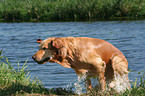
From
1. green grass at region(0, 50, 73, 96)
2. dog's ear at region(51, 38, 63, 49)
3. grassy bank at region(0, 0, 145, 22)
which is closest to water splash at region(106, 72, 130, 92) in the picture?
green grass at region(0, 50, 73, 96)

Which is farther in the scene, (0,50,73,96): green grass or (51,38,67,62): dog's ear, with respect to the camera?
(0,50,73,96): green grass

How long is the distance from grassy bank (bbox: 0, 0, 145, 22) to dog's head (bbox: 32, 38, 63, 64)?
2085 centimetres

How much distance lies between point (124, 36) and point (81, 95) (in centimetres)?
1285

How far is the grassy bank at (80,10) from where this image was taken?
88.2 ft

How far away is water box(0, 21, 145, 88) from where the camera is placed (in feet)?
33.0

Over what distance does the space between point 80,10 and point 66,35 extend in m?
Result: 8.62

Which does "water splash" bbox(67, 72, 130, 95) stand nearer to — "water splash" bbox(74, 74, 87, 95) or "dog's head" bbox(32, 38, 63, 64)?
"water splash" bbox(74, 74, 87, 95)

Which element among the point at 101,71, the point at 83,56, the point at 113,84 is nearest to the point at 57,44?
the point at 83,56

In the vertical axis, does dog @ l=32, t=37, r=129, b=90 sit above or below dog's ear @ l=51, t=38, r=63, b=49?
below

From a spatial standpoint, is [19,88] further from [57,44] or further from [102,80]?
[102,80]

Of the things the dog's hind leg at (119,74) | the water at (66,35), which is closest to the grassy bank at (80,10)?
the water at (66,35)

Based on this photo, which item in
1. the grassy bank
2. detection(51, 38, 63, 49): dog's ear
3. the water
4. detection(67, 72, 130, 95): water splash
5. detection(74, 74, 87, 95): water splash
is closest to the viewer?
detection(51, 38, 63, 49): dog's ear

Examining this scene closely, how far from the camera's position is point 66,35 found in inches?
746

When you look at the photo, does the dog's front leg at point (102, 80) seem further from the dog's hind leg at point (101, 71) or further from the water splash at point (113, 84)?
the water splash at point (113, 84)
